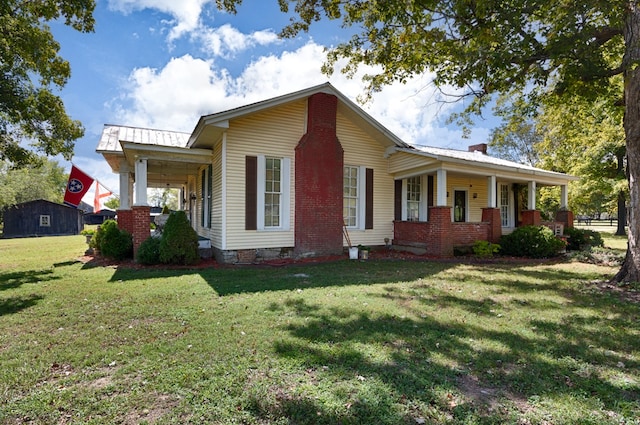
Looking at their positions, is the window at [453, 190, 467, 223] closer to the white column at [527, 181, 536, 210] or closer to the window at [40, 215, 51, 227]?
the white column at [527, 181, 536, 210]

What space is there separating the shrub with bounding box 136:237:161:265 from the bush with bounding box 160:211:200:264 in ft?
1.21

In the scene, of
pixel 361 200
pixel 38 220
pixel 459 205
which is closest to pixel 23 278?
pixel 361 200

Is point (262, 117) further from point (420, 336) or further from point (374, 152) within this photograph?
point (420, 336)

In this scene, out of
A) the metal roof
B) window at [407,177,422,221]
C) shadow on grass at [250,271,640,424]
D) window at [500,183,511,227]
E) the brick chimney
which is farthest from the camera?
the brick chimney

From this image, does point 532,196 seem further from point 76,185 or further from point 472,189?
point 76,185

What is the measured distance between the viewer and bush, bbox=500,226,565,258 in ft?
39.8

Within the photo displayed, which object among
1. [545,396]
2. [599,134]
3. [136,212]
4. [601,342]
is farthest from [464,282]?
[599,134]

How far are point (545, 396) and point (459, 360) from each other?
2.68 ft

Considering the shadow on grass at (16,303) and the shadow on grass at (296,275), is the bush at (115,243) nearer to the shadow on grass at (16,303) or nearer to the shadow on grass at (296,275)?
the shadow on grass at (296,275)

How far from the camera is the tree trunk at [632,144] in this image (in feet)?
22.9

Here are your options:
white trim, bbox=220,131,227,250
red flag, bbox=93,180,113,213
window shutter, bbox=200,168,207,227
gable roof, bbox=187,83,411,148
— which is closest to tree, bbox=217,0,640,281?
gable roof, bbox=187,83,411,148

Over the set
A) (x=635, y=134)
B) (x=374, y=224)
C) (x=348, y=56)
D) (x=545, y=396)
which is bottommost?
(x=545, y=396)

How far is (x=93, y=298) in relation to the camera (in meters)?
6.07

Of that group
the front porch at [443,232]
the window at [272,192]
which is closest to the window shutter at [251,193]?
the window at [272,192]
